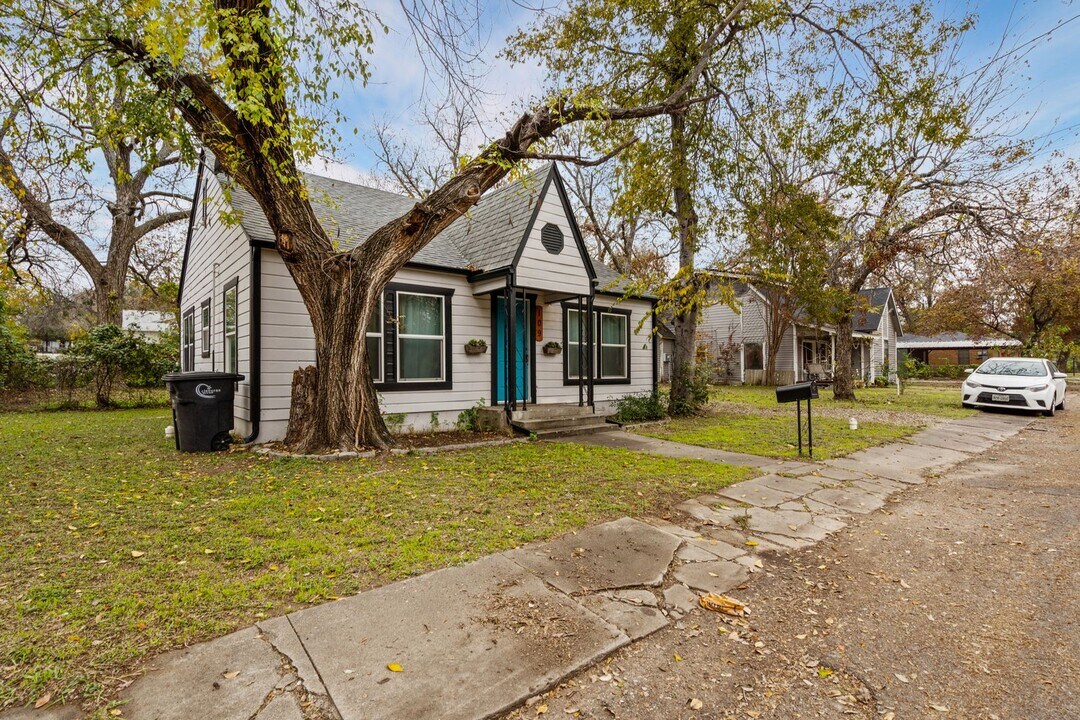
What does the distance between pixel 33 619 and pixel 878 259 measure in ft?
56.8

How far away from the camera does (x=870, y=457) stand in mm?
6918

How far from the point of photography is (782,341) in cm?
2400

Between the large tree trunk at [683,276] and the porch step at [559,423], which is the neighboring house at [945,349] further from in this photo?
the porch step at [559,423]

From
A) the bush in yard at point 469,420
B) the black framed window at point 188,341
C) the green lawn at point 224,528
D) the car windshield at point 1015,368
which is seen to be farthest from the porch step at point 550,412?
the car windshield at point 1015,368

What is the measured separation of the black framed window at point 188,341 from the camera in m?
11.4

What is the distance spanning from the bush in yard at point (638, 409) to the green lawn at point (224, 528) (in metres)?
3.77

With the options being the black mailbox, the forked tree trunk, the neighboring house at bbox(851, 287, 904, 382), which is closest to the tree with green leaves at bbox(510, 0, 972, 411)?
the black mailbox

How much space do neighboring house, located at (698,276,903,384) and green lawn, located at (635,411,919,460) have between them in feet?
44.0

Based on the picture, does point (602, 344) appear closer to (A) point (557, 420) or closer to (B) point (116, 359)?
(A) point (557, 420)

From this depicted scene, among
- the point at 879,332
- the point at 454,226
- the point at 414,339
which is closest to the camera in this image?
the point at 414,339

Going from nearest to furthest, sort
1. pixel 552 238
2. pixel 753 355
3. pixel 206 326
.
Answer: pixel 552 238 → pixel 206 326 → pixel 753 355

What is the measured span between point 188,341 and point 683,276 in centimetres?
1195

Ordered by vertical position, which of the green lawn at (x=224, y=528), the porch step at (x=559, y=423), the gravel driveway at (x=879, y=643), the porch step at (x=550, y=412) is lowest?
the gravel driveway at (x=879, y=643)

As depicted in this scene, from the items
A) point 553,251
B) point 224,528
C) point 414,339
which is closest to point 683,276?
point 553,251
